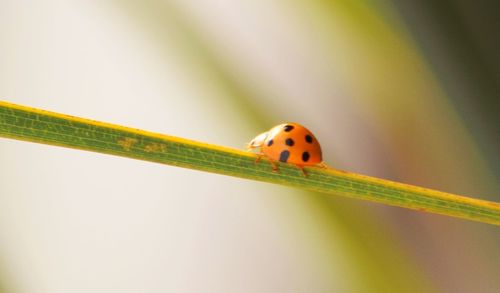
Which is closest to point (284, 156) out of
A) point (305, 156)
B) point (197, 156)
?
point (305, 156)

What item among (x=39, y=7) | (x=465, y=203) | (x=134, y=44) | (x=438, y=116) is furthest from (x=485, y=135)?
(x=39, y=7)

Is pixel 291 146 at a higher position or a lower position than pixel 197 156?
higher

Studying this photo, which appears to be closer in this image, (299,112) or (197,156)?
(197,156)

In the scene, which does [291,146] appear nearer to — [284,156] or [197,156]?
[284,156]

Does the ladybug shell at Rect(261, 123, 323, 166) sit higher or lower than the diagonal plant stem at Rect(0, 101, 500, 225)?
higher

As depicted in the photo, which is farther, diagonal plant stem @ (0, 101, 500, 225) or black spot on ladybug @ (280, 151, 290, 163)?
black spot on ladybug @ (280, 151, 290, 163)

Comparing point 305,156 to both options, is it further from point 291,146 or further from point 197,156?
point 197,156

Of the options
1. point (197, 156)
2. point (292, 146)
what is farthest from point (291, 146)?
point (197, 156)
